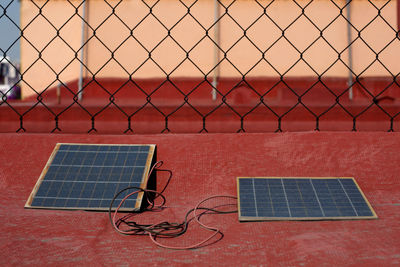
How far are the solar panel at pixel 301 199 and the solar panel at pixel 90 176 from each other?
1.06ft

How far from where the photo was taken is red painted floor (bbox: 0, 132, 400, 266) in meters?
0.90

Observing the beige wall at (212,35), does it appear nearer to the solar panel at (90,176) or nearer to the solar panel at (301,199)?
the solar panel at (90,176)

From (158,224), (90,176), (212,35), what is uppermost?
(212,35)

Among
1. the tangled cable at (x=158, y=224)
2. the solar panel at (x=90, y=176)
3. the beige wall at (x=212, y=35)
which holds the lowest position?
the tangled cable at (x=158, y=224)

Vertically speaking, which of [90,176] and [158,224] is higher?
[90,176]

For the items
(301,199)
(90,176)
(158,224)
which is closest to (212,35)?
(90,176)

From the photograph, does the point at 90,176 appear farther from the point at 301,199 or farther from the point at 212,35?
the point at 212,35

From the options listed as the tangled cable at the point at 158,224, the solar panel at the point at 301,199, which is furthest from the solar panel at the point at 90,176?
the solar panel at the point at 301,199

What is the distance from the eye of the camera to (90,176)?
4.45 feet

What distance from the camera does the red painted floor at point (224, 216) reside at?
0.90 m

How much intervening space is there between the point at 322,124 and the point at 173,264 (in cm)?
239

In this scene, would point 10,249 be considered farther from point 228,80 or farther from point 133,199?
point 228,80

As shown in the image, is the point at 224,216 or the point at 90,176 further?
the point at 90,176

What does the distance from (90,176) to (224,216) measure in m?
0.45
